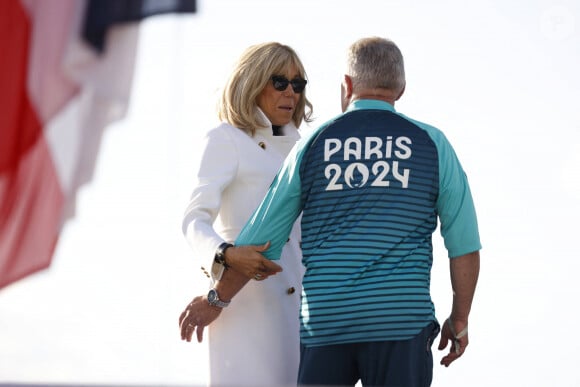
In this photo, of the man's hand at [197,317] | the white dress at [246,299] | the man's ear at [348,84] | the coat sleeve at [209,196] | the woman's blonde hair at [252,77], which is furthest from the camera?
the woman's blonde hair at [252,77]

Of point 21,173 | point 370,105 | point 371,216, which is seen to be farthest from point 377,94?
point 21,173

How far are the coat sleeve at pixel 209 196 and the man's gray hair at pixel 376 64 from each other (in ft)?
2.64

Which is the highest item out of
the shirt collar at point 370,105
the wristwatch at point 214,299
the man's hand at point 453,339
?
the shirt collar at point 370,105

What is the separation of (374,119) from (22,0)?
1.39 metres

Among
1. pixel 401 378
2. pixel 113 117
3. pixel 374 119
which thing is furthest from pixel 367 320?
pixel 113 117

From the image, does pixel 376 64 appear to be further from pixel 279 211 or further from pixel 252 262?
pixel 252 262

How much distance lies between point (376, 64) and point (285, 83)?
854mm

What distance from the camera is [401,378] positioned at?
4.60m

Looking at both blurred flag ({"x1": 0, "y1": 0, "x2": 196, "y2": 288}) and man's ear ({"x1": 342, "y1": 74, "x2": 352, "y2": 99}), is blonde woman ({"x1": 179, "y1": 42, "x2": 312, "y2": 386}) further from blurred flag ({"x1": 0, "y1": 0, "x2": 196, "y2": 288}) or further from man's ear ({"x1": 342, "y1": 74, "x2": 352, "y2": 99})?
blurred flag ({"x1": 0, "y1": 0, "x2": 196, "y2": 288})

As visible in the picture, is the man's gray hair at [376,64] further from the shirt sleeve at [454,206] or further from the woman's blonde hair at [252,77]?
the woman's blonde hair at [252,77]

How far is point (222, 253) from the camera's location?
5.12m

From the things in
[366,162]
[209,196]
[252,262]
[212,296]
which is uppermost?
[366,162]

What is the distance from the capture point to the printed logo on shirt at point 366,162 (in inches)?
184

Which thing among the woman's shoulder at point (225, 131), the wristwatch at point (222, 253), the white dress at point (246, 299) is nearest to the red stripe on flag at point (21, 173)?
the wristwatch at point (222, 253)
